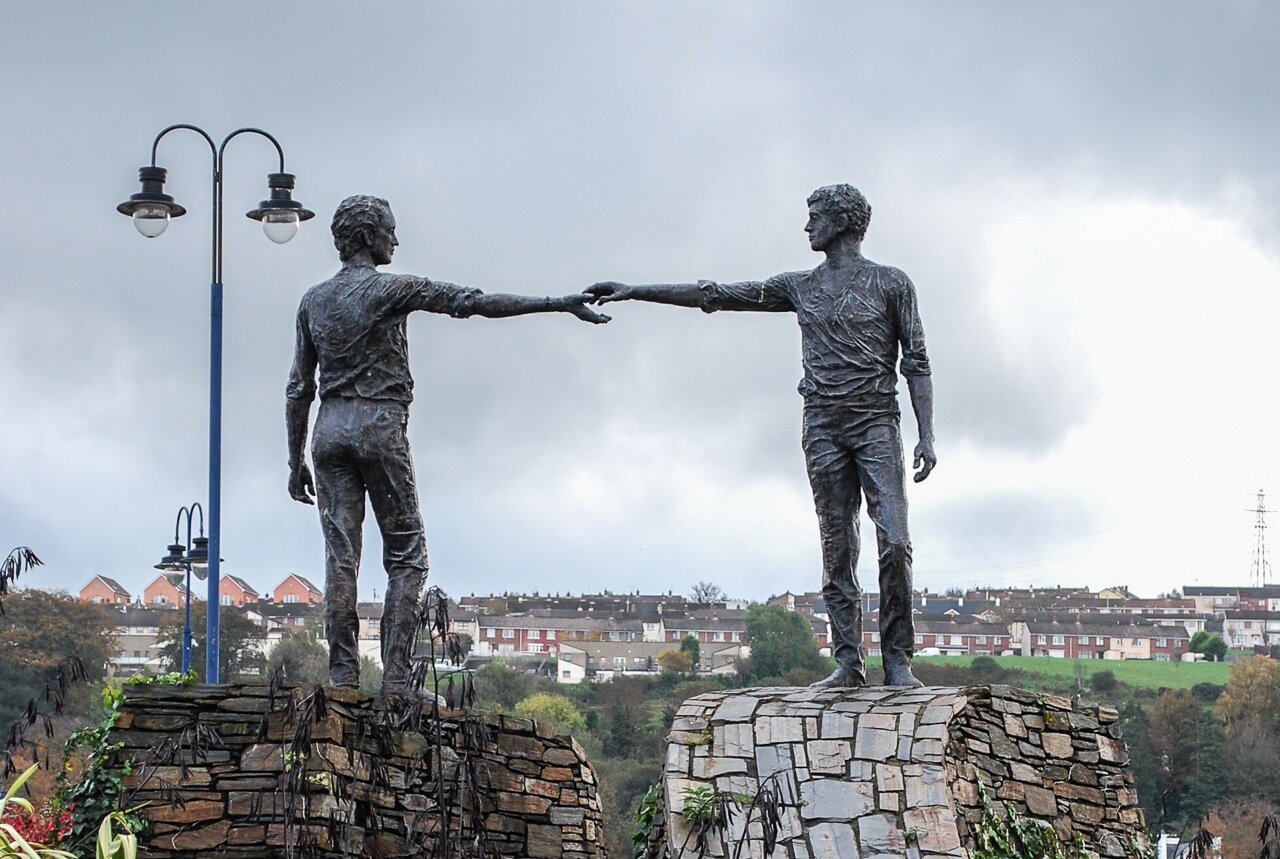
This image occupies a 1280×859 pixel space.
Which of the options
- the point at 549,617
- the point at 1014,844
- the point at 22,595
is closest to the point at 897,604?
the point at 1014,844

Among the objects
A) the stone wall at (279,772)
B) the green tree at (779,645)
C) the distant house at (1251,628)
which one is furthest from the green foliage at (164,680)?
the distant house at (1251,628)

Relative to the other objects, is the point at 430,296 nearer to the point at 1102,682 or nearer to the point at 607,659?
the point at 1102,682

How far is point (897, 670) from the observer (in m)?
13.4

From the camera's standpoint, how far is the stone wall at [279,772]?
1195 centimetres

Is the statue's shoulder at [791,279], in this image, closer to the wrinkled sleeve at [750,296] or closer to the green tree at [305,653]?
the wrinkled sleeve at [750,296]

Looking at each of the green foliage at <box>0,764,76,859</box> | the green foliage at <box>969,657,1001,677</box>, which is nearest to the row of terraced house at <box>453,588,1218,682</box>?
the green foliage at <box>969,657,1001,677</box>

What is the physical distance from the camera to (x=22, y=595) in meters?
42.1

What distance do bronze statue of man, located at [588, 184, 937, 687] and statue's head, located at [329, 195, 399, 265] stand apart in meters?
2.38

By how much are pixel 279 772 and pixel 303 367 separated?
8.23 ft

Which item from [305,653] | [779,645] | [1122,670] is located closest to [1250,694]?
[1122,670]

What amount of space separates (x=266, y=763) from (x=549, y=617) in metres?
70.2

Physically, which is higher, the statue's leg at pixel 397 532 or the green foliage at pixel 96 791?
the statue's leg at pixel 397 532

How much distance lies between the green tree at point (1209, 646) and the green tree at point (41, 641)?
52.5m

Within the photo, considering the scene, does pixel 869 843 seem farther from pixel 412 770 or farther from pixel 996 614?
pixel 996 614
